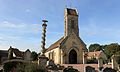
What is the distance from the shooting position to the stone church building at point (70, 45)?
46.7 metres

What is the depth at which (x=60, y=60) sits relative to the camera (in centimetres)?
4641

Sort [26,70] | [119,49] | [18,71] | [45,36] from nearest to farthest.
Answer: [26,70]
[18,71]
[45,36]
[119,49]

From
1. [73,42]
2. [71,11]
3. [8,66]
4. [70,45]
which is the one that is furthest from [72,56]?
[8,66]

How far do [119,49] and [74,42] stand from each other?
34809 millimetres

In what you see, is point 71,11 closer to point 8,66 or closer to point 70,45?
point 70,45

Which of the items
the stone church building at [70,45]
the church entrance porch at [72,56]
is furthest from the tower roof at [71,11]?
the church entrance porch at [72,56]

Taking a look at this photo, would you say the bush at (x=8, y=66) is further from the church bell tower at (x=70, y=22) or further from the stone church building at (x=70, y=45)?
the church bell tower at (x=70, y=22)

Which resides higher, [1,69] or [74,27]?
[74,27]

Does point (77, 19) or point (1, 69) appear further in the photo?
point (77, 19)

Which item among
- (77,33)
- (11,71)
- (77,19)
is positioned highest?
(77,19)

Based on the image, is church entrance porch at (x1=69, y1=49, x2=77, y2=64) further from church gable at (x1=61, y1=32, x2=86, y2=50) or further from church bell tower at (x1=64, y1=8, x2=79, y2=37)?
church bell tower at (x1=64, y1=8, x2=79, y2=37)

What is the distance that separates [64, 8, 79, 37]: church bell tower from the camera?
49.4 metres

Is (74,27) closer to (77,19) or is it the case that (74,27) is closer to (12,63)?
(77,19)

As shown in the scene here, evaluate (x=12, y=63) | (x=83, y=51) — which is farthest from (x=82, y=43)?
(x=12, y=63)
